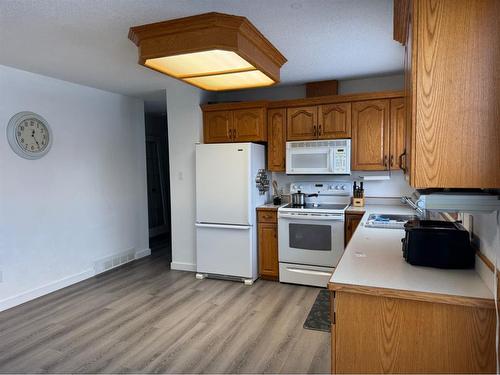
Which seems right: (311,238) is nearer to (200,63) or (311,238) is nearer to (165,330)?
(165,330)

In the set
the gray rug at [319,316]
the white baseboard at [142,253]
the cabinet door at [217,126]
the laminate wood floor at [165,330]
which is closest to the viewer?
the laminate wood floor at [165,330]

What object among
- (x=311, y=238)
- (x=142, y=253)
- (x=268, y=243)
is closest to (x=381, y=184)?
(x=311, y=238)

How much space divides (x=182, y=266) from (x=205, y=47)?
3084 millimetres

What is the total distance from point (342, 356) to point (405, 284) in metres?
0.42

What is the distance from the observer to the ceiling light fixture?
207cm

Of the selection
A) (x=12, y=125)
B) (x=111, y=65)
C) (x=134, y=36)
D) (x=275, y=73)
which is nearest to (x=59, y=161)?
(x=12, y=125)

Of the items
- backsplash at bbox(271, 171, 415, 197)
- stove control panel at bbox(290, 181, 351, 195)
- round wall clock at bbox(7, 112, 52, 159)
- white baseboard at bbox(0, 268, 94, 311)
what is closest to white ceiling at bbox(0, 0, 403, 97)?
round wall clock at bbox(7, 112, 52, 159)

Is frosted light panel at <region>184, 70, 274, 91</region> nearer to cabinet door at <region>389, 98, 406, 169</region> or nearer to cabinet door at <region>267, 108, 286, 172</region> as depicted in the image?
cabinet door at <region>267, 108, 286, 172</region>

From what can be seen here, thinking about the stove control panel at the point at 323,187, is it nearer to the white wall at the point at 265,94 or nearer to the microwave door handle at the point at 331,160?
the microwave door handle at the point at 331,160

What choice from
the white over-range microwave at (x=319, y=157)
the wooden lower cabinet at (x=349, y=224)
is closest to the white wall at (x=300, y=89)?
the white over-range microwave at (x=319, y=157)

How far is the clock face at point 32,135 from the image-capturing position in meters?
3.37

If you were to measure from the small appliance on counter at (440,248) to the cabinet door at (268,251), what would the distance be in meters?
2.24

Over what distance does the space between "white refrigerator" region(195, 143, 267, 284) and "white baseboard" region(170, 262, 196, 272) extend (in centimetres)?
30

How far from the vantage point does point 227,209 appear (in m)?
3.89
